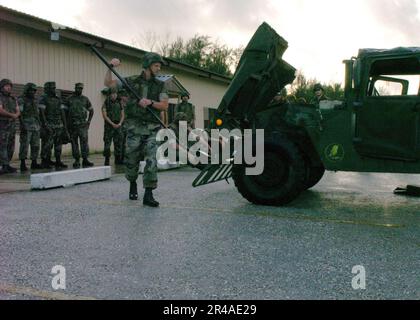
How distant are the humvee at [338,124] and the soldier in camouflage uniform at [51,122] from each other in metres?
5.01

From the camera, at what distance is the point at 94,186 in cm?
742

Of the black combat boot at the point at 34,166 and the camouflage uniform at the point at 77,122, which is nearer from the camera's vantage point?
the black combat boot at the point at 34,166

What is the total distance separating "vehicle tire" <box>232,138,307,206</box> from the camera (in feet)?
18.3

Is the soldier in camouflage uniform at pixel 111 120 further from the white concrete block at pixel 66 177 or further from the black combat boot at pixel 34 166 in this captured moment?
the white concrete block at pixel 66 177

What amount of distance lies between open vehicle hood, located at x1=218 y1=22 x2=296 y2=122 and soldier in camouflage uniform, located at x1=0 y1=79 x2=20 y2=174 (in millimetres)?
4999

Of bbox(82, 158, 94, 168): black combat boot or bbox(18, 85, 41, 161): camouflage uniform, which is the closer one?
bbox(18, 85, 41, 161): camouflage uniform

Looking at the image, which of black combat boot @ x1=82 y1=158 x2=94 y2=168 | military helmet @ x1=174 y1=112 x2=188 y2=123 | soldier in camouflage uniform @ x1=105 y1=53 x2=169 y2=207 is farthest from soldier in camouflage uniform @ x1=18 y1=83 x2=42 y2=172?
soldier in camouflage uniform @ x1=105 y1=53 x2=169 y2=207

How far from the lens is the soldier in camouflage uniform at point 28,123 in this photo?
9.35 m

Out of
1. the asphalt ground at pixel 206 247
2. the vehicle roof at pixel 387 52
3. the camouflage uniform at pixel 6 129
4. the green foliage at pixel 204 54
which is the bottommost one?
the asphalt ground at pixel 206 247

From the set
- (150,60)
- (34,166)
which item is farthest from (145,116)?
(34,166)

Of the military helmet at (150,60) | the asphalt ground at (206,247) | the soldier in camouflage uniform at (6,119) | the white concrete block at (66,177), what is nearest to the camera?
the asphalt ground at (206,247)

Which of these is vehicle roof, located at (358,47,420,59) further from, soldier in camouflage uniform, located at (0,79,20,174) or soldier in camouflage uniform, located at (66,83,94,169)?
soldier in camouflage uniform, located at (0,79,20,174)

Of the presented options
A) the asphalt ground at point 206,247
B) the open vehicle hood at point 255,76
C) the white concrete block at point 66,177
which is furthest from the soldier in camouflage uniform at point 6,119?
the open vehicle hood at point 255,76
